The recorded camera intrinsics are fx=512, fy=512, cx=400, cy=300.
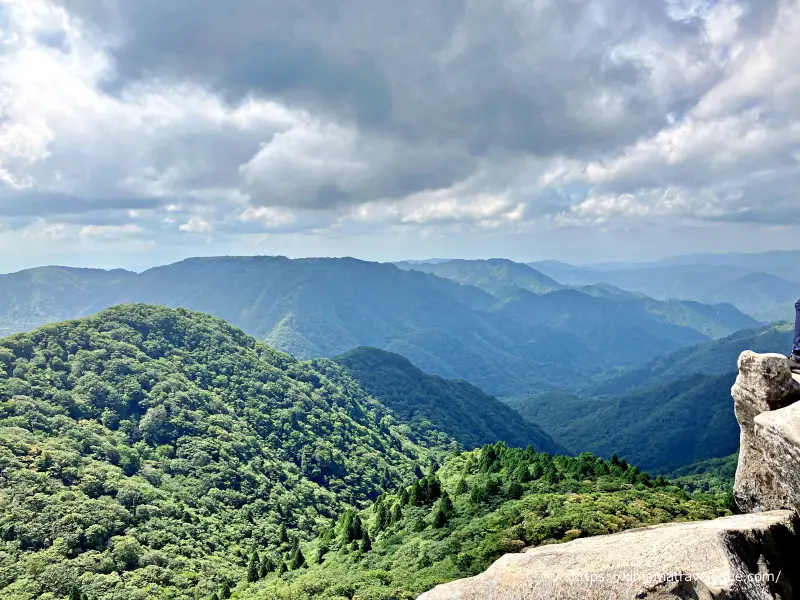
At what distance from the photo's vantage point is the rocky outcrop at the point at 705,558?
17.4m

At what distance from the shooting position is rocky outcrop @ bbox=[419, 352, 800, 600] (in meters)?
17.4

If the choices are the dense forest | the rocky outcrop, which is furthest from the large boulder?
the dense forest

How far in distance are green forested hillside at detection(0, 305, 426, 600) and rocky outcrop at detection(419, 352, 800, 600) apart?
9866 cm

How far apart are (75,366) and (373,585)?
16510 centimetres

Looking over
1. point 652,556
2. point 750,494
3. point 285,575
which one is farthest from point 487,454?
point 652,556

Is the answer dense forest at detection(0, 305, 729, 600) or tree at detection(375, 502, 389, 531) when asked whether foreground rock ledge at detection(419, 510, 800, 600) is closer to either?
dense forest at detection(0, 305, 729, 600)

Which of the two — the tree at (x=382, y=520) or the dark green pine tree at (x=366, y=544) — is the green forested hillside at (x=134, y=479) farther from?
the dark green pine tree at (x=366, y=544)

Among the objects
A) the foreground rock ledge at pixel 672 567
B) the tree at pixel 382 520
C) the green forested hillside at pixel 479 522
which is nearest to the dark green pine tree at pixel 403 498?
the green forested hillside at pixel 479 522

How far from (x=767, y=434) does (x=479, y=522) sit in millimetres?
45756

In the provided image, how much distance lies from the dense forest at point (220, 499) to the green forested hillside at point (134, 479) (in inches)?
17.8

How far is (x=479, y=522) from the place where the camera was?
6312 centimetres

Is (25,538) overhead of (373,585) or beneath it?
beneath

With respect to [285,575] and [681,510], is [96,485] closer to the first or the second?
[285,575]

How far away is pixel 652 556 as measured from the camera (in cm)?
1862
